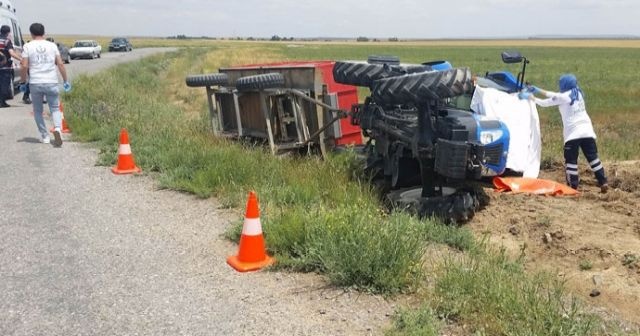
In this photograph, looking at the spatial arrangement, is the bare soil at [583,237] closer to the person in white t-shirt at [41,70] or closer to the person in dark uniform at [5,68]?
the person in white t-shirt at [41,70]

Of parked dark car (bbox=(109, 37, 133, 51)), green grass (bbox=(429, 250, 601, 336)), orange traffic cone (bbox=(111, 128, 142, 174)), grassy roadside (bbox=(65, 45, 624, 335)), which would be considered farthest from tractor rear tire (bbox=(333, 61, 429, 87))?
parked dark car (bbox=(109, 37, 133, 51))

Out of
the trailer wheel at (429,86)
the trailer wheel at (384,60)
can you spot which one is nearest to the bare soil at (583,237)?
the trailer wheel at (429,86)

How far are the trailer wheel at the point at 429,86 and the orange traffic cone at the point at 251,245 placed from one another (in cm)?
209

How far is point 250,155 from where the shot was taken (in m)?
7.77

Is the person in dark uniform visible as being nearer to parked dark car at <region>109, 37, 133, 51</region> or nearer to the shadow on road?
the shadow on road

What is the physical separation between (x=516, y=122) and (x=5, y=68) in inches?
533

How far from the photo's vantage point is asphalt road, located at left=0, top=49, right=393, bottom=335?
3646 mm

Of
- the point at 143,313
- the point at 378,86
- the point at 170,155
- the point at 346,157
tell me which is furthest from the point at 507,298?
the point at 170,155

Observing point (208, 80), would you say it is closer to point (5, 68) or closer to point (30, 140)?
point (30, 140)

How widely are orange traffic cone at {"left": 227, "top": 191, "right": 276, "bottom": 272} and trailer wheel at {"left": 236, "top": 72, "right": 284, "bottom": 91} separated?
432 cm

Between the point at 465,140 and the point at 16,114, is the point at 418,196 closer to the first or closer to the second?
the point at 465,140

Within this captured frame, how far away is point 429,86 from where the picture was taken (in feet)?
18.8

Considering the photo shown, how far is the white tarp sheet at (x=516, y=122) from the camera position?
275 inches

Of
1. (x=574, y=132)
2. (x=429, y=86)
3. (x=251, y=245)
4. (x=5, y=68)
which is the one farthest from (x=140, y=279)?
(x=5, y=68)
